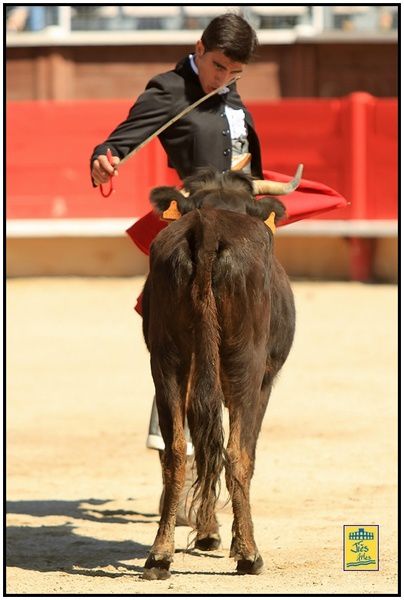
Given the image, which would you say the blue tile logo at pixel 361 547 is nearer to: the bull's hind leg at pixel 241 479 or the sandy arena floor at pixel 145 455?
the sandy arena floor at pixel 145 455

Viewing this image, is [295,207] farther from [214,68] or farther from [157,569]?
[157,569]

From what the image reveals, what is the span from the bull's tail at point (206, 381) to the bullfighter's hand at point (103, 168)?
0.48 metres

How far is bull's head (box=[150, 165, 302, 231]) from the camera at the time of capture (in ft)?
12.7

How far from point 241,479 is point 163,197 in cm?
81

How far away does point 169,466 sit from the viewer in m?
3.67

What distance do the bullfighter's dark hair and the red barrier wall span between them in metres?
7.85

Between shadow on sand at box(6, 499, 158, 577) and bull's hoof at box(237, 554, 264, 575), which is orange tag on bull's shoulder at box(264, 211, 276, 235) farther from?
shadow on sand at box(6, 499, 158, 577)

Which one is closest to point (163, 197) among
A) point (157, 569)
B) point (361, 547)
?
point (157, 569)

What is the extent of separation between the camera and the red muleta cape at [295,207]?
449 cm

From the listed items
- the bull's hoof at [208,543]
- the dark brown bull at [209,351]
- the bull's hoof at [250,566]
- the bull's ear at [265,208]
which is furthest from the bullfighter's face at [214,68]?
the bull's hoof at [250,566]

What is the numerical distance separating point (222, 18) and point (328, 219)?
7870 millimetres

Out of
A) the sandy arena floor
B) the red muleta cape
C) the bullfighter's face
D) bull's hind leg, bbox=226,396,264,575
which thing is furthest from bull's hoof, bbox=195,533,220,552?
the bullfighter's face

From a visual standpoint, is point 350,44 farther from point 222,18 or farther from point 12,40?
point 222,18

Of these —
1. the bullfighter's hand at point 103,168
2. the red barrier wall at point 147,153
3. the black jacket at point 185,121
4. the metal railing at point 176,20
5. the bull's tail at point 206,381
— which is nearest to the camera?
the bull's tail at point 206,381
